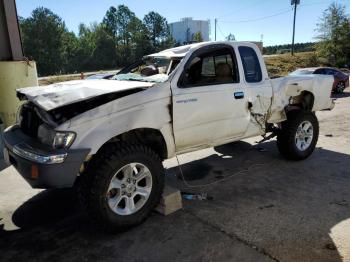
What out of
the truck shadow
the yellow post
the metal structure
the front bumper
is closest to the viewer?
the front bumper

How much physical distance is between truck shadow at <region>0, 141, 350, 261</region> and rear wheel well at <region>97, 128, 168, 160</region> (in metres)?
0.81

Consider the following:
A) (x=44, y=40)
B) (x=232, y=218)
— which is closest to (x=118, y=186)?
(x=232, y=218)

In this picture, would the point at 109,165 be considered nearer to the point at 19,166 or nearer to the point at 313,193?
the point at 19,166

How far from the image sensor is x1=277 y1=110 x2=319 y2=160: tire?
19.0 feet

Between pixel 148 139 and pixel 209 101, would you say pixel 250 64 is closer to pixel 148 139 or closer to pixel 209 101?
pixel 209 101

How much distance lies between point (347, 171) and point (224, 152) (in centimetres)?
215

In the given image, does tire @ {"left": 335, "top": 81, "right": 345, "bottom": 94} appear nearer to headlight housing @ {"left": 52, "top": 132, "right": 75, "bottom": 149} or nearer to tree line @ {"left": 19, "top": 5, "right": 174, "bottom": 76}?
headlight housing @ {"left": 52, "top": 132, "right": 75, "bottom": 149}

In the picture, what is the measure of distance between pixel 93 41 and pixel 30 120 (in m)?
78.8

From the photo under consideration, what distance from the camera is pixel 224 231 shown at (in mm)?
3721

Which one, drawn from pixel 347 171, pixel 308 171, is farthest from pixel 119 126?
pixel 347 171

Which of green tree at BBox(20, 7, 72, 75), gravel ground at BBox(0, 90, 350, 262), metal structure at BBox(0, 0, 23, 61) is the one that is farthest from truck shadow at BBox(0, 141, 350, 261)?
green tree at BBox(20, 7, 72, 75)

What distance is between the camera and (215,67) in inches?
198

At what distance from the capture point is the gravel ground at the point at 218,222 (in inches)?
133

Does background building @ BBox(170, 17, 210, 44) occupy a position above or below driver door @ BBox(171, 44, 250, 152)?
above
